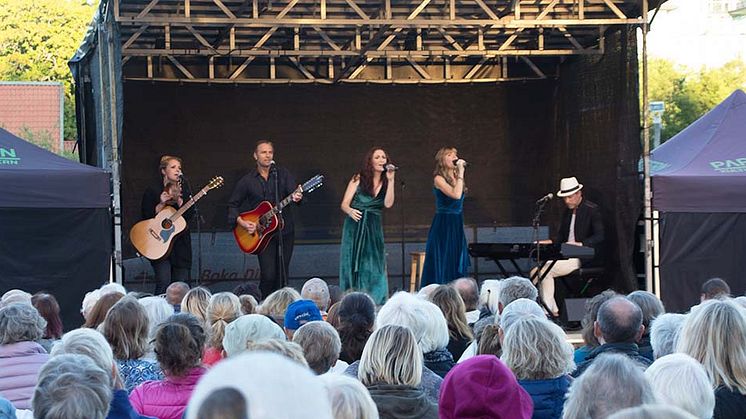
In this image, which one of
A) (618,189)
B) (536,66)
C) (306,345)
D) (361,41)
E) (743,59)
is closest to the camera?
(306,345)

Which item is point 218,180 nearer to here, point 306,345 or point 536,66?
point 536,66

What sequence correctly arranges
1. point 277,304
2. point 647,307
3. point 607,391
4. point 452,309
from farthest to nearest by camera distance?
point 277,304 → point 452,309 → point 647,307 → point 607,391

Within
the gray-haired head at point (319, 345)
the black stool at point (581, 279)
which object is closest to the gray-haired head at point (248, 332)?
the gray-haired head at point (319, 345)

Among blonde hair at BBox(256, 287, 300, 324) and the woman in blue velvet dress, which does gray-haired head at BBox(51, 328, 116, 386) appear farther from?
the woman in blue velvet dress

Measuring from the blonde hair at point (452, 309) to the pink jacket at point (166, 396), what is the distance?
6.47ft

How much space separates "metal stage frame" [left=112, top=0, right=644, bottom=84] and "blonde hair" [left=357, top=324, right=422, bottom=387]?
7156 millimetres

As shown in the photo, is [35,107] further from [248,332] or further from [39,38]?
[248,332]

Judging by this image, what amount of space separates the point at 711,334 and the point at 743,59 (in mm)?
53596

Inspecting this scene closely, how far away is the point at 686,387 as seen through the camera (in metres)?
3.29

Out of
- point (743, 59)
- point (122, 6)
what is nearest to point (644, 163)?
point (122, 6)

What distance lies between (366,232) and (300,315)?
537 centimetres

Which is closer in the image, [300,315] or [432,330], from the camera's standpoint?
[432,330]

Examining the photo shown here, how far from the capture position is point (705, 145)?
1154 cm

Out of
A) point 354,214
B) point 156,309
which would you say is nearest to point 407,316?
point 156,309
